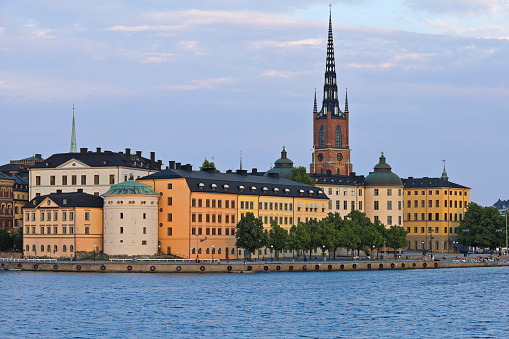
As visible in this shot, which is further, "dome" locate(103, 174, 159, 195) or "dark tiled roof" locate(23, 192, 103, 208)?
"dark tiled roof" locate(23, 192, 103, 208)

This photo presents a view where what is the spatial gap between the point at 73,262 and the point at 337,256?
55.1m

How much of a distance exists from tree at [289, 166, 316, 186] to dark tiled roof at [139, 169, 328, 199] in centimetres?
1036

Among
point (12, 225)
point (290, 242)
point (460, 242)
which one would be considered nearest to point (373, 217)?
point (460, 242)

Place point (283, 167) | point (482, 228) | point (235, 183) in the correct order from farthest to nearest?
point (283, 167)
point (482, 228)
point (235, 183)

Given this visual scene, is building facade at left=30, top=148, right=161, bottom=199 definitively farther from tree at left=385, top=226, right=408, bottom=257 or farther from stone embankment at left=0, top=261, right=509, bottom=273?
tree at left=385, top=226, right=408, bottom=257

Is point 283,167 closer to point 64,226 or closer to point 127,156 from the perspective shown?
point 127,156

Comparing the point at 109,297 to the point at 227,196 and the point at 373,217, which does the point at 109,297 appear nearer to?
the point at 227,196

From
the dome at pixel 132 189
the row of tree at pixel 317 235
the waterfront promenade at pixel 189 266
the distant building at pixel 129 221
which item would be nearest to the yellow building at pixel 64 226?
the distant building at pixel 129 221

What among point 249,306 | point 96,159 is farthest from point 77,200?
point 249,306

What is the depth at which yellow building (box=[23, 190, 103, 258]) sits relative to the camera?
463 feet

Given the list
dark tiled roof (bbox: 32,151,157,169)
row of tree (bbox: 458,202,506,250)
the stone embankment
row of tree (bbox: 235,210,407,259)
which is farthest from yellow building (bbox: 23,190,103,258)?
row of tree (bbox: 458,202,506,250)

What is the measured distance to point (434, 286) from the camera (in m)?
117

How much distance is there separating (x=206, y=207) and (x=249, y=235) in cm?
804

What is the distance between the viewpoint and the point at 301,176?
181 m
